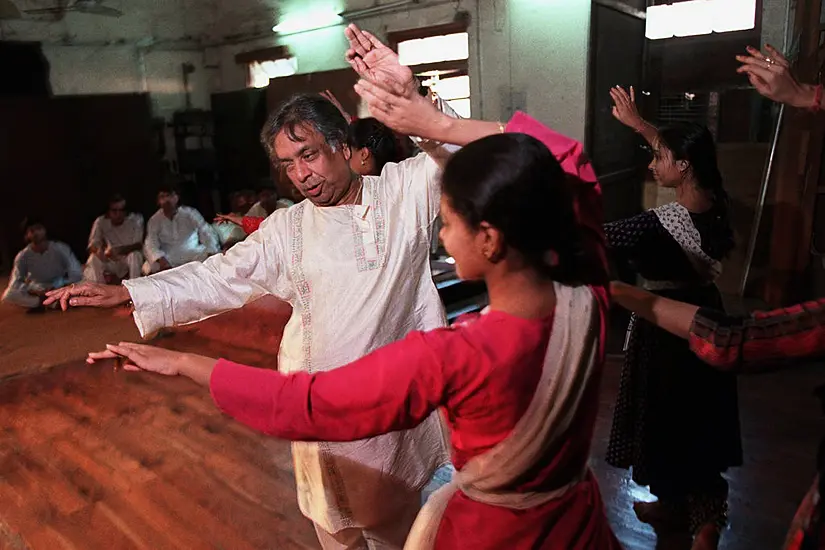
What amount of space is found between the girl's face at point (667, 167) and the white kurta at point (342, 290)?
3.26 ft

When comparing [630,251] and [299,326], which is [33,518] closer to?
[299,326]

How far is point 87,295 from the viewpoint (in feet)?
5.28

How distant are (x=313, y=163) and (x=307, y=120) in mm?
117

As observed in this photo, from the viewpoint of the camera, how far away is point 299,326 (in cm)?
182

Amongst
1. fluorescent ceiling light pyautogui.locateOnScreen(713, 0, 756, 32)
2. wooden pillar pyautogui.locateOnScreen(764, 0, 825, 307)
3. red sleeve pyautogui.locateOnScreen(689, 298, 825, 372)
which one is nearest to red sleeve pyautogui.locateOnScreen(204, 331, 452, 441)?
red sleeve pyautogui.locateOnScreen(689, 298, 825, 372)

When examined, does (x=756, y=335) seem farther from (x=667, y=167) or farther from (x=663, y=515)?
(x=663, y=515)

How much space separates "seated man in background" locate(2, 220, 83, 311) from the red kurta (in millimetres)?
6648

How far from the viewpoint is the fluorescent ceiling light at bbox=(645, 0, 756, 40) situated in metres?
5.31

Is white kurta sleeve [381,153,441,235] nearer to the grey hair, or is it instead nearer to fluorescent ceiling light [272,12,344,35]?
the grey hair

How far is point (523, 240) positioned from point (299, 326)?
3.31 ft

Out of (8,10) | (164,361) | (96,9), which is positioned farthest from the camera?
(96,9)

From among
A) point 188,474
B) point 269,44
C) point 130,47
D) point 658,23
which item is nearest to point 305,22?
point 269,44

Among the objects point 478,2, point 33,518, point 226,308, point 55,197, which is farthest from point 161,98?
point 226,308

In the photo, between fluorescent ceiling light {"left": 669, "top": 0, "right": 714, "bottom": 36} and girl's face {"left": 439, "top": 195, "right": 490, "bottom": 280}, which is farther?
fluorescent ceiling light {"left": 669, "top": 0, "right": 714, "bottom": 36}
